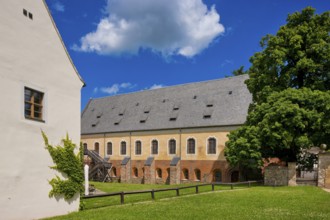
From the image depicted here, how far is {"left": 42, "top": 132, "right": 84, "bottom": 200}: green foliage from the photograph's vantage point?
12.6 m

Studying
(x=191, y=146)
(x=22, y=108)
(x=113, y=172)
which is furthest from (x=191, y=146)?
(x=22, y=108)

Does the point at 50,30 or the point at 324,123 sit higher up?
the point at 50,30

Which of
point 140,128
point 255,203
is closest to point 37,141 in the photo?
point 255,203

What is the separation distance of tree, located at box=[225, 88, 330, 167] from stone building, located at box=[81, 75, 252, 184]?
710 centimetres

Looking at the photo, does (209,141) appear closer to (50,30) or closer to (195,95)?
(195,95)

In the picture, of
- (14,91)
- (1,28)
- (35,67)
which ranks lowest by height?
(14,91)

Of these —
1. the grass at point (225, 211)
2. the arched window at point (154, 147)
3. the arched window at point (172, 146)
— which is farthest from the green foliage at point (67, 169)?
the arched window at point (154, 147)

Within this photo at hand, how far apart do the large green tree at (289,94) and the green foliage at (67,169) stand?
15.7 meters

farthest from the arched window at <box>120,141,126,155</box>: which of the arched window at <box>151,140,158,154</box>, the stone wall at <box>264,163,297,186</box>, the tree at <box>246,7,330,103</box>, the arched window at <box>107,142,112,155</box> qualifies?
the stone wall at <box>264,163,297,186</box>

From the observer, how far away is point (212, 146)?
115 feet

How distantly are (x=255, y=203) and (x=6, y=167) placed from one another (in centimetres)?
1161

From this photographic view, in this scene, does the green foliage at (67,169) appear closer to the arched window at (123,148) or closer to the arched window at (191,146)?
the arched window at (191,146)

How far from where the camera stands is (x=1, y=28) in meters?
11.1

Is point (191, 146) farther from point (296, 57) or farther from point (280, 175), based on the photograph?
point (296, 57)
